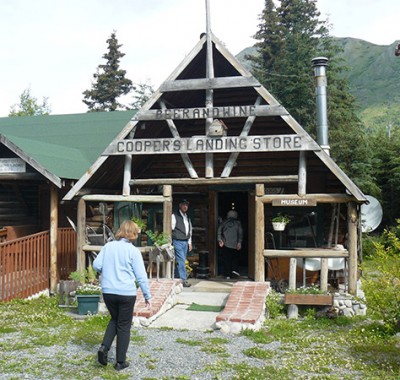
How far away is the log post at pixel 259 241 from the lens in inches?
444

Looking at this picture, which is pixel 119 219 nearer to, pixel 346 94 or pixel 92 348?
pixel 92 348

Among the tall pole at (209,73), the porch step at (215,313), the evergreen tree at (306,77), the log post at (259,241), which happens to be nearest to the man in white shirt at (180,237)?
the porch step at (215,313)

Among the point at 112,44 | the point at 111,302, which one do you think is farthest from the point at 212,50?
the point at 112,44

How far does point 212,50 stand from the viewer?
1172cm

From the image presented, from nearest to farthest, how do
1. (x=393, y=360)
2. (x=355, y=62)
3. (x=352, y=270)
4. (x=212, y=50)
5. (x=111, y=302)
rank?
(x=111, y=302) → (x=393, y=360) → (x=352, y=270) → (x=212, y=50) → (x=355, y=62)

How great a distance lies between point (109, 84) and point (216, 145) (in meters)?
35.6

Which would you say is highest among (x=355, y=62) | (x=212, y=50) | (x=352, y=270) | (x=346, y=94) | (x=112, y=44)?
(x=355, y=62)

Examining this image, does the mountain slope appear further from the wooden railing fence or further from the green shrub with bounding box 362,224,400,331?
the green shrub with bounding box 362,224,400,331

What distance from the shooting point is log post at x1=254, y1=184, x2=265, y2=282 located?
11287 millimetres

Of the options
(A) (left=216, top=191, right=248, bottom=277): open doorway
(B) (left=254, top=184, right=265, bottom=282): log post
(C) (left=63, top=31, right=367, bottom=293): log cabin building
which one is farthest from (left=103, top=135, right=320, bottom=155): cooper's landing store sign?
(A) (left=216, top=191, right=248, bottom=277): open doorway

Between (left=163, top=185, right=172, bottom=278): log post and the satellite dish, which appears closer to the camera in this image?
(left=163, top=185, right=172, bottom=278): log post

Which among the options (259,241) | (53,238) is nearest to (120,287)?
(259,241)

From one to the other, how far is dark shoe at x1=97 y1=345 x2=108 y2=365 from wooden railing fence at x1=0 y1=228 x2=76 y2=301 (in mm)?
5657

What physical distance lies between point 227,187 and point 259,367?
722 centimetres
